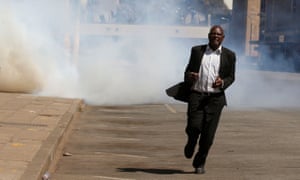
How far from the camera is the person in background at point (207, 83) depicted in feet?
24.3

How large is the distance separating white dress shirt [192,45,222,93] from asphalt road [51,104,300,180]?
1.04 metres

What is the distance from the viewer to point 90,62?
2370cm

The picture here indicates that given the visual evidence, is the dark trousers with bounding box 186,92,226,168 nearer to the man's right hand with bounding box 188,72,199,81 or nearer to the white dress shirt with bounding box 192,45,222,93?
the white dress shirt with bounding box 192,45,222,93

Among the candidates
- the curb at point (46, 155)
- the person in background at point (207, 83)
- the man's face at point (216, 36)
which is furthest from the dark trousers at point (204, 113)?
the curb at point (46, 155)

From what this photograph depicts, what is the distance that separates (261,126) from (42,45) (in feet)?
27.3

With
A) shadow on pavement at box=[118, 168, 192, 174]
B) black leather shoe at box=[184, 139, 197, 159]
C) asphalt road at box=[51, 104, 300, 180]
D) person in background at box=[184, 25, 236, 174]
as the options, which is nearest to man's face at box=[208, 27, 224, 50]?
person in background at box=[184, 25, 236, 174]

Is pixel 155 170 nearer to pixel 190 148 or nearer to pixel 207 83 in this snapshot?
pixel 190 148

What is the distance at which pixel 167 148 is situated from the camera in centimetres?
998

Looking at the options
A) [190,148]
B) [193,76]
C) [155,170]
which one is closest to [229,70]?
[193,76]

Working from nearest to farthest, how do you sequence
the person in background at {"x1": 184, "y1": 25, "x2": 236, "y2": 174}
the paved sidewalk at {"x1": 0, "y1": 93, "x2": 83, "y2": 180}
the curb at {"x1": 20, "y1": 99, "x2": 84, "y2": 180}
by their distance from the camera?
1. the curb at {"x1": 20, "y1": 99, "x2": 84, "y2": 180}
2. the paved sidewalk at {"x1": 0, "y1": 93, "x2": 83, "y2": 180}
3. the person in background at {"x1": 184, "y1": 25, "x2": 236, "y2": 174}

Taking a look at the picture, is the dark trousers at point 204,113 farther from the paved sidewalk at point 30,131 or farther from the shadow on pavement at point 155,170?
the paved sidewalk at point 30,131

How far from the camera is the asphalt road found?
793 centimetres

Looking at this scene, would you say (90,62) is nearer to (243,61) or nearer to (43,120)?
(43,120)

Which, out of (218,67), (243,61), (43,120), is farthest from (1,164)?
(243,61)
